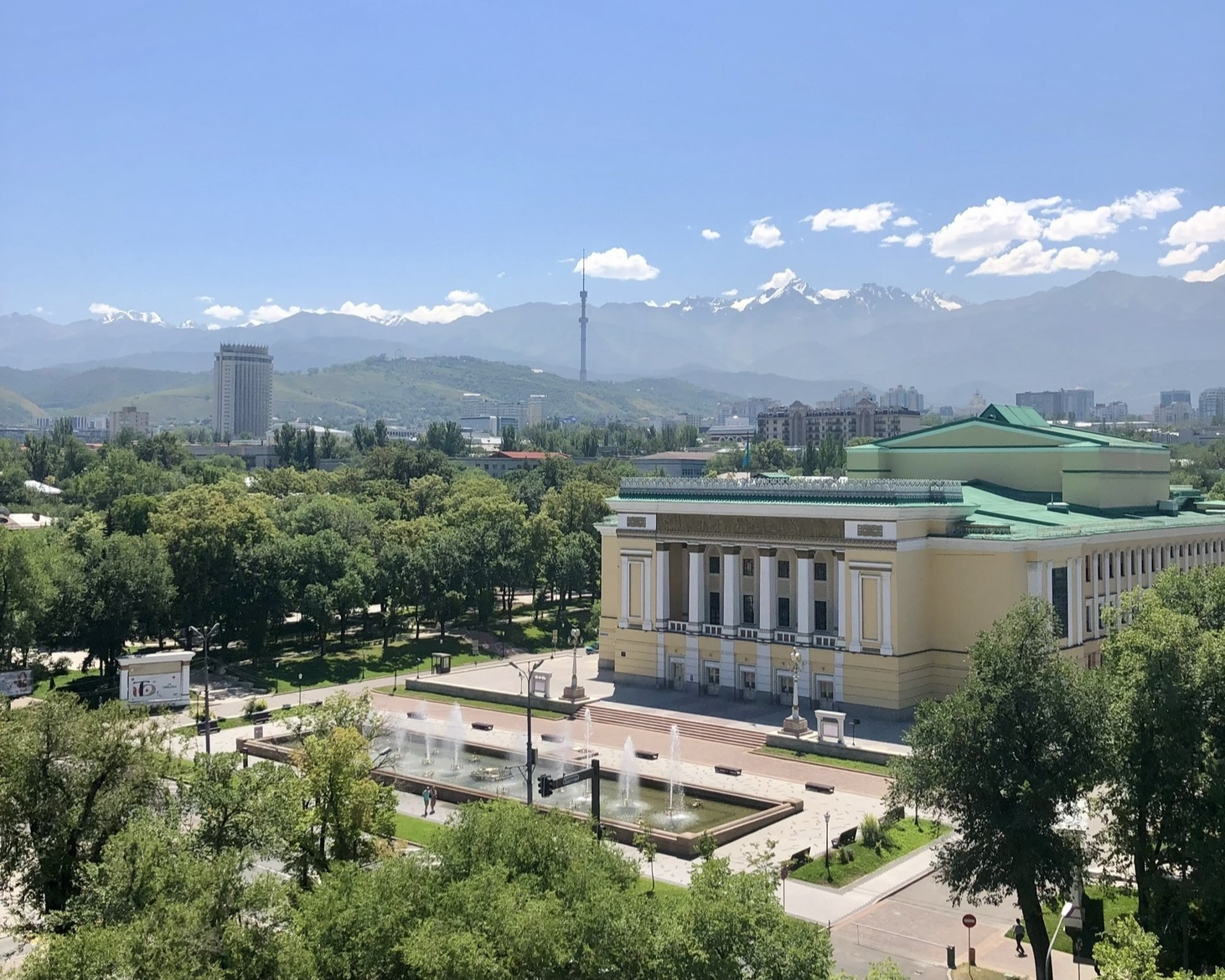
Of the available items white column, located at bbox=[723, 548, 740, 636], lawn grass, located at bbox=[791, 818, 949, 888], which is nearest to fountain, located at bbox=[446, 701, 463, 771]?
white column, located at bbox=[723, 548, 740, 636]

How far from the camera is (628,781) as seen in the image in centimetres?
3606

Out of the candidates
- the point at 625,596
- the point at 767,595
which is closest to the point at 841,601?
the point at 767,595

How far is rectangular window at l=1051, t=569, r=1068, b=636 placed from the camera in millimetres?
44438

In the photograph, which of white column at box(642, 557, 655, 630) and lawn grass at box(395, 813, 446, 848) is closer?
lawn grass at box(395, 813, 446, 848)

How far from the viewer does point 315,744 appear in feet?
71.6

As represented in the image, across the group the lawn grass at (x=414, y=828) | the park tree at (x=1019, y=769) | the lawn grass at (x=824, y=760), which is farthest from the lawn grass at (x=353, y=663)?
the park tree at (x=1019, y=769)

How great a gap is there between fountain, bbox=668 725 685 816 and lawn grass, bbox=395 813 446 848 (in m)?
7.36

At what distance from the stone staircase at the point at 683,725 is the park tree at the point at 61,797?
2432 centimetres

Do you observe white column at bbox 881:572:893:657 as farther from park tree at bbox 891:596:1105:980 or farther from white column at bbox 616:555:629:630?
park tree at bbox 891:596:1105:980

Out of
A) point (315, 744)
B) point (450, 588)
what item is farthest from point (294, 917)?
point (450, 588)

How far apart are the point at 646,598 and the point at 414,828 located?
21.9 metres

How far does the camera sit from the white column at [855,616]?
44312mm

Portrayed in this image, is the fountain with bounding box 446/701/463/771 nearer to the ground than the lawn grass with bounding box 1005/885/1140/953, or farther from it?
nearer to the ground

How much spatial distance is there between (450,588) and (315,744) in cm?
4267
